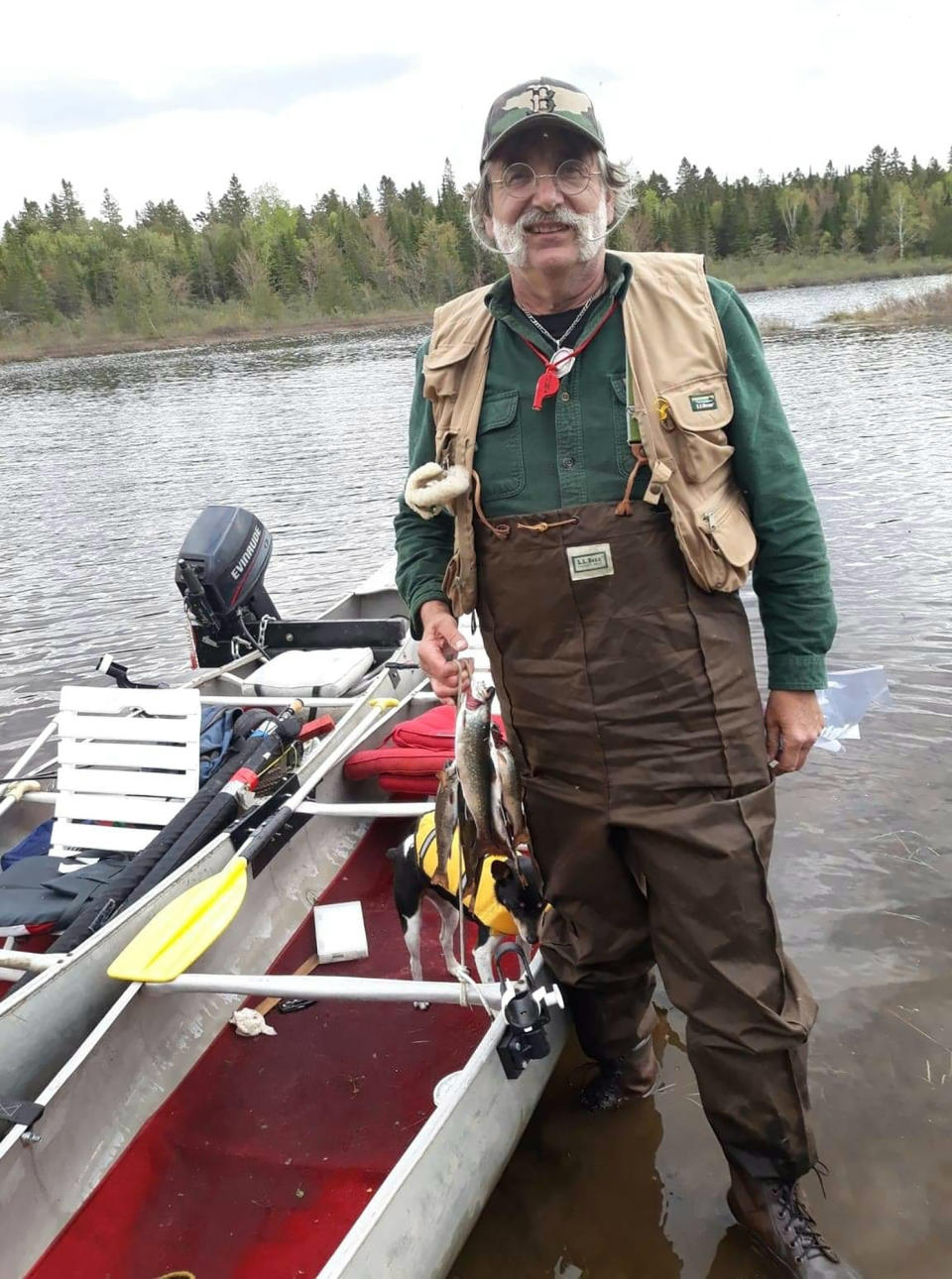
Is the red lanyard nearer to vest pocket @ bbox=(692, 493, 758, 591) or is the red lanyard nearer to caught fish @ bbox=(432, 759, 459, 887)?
vest pocket @ bbox=(692, 493, 758, 591)

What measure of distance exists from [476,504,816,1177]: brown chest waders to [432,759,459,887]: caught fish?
1.31ft

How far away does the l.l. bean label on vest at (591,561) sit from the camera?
2605mm

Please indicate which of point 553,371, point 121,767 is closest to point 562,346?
point 553,371

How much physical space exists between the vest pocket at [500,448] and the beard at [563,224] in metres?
0.39

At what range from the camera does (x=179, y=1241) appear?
313 centimetres

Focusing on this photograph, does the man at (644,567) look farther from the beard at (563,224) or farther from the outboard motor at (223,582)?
the outboard motor at (223,582)

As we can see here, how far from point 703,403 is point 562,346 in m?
0.45

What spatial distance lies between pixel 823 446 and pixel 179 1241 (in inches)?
626

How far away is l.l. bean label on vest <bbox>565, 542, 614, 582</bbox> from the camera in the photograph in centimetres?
261

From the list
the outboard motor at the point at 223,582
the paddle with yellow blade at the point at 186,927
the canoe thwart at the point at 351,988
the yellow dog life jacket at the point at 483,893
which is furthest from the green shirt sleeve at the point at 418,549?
the outboard motor at the point at 223,582

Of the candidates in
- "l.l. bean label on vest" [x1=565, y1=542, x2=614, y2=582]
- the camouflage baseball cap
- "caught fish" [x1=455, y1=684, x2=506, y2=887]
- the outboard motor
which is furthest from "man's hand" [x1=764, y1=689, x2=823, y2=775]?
the outboard motor

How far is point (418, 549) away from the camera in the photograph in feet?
10.8

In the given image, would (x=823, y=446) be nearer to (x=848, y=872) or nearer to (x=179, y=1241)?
(x=848, y=872)

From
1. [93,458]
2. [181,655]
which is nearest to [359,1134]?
[181,655]
